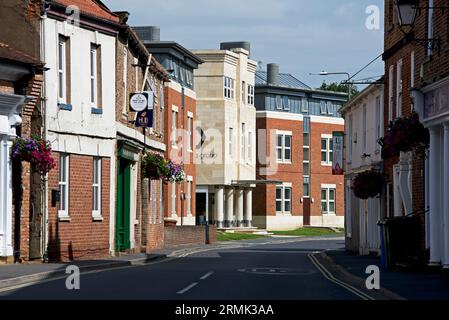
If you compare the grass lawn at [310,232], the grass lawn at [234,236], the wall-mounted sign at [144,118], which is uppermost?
the wall-mounted sign at [144,118]

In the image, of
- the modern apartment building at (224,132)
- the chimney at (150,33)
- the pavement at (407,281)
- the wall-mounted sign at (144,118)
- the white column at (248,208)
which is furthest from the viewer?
the white column at (248,208)

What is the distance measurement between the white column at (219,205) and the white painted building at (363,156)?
22.8 m

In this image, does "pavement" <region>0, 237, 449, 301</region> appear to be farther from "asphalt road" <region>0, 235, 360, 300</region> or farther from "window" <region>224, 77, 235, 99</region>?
"window" <region>224, 77, 235, 99</region>

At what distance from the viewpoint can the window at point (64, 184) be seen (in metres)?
32.0

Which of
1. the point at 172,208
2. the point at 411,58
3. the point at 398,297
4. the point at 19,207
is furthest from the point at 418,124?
the point at 172,208

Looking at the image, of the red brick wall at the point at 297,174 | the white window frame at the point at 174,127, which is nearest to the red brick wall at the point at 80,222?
the white window frame at the point at 174,127

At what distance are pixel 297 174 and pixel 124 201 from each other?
46.5m

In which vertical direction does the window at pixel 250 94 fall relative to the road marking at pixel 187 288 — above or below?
above

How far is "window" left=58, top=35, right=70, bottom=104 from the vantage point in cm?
3177

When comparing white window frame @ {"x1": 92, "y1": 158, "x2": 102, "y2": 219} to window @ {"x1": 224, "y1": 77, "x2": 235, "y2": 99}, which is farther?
window @ {"x1": 224, "y1": 77, "x2": 235, "y2": 99}

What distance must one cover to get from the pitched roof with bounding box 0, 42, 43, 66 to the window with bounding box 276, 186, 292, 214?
54.0m

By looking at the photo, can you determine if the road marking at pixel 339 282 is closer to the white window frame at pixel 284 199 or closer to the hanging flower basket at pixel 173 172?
the hanging flower basket at pixel 173 172

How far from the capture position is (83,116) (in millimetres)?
33062

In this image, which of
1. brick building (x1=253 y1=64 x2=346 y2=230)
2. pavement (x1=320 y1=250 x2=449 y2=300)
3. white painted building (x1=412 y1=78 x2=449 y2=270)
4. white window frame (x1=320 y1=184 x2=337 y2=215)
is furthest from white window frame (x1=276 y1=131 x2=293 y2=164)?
→ white painted building (x1=412 y1=78 x2=449 y2=270)
